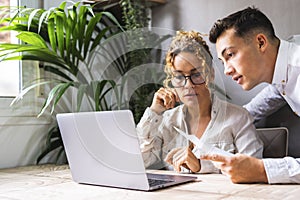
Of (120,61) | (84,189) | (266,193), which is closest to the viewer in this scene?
(266,193)

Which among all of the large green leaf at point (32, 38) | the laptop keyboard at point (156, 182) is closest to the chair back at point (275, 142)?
the laptop keyboard at point (156, 182)

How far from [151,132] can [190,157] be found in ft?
0.51

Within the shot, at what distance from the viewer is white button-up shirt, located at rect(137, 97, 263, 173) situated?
51.0 inches

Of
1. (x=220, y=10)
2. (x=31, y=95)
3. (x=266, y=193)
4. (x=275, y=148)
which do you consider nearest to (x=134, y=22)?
(x=220, y=10)

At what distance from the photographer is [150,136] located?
134cm

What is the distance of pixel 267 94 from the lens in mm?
1687

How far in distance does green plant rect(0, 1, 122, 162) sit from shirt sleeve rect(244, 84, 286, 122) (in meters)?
0.61

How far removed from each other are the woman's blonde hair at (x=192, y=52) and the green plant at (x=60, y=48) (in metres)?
0.36

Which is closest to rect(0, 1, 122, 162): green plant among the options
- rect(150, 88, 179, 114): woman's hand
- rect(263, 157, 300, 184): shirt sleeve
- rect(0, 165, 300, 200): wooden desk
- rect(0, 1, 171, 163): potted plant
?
rect(0, 1, 171, 163): potted plant

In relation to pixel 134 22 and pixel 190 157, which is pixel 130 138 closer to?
pixel 190 157

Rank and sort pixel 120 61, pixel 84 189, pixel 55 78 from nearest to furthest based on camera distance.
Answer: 1. pixel 84 189
2. pixel 120 61
3. pixel 55 78

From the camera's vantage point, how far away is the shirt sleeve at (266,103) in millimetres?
1669

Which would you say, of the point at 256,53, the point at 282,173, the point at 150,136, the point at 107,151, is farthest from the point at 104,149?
the point at 256,53

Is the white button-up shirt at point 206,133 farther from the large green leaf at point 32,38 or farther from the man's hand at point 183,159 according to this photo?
the large green leaf at point 32,38
